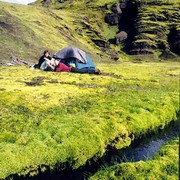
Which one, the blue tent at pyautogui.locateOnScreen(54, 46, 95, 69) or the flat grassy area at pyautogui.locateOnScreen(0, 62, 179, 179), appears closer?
the flat grassy area at pyautogui.locateOnScreen(0, 62, 179, 179)

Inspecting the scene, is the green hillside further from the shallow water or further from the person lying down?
the person lying down

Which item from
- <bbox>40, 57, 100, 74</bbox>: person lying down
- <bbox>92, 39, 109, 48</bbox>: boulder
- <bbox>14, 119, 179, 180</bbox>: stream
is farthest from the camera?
<bbox>92, 39, 109, 48</bbox>: boulder

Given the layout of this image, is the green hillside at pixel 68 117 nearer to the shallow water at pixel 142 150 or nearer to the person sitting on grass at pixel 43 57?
the shallow water at pixel 142 150

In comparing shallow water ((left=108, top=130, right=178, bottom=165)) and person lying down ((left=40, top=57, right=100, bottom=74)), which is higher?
person lying down ((left=40, top=57, right=100, bottom=74))

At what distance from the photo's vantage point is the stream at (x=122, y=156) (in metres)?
21.3

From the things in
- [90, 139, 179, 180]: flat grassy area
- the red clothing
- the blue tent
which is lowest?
[90, 139, 179, 180]: flat grassy area

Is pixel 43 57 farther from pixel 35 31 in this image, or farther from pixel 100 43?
pixel 100 43

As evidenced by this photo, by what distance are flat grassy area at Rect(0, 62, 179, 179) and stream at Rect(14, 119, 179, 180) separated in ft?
1.70

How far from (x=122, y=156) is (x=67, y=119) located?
6261mm

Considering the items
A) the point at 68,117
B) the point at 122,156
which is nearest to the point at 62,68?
the point at 68,117

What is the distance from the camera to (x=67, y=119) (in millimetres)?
28406

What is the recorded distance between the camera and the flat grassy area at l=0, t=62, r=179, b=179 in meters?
22.2

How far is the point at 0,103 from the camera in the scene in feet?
109

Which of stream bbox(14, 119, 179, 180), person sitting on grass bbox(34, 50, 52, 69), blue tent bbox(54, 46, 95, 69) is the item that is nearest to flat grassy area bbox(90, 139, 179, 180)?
stream bbox(14, 119, 179, 180)
